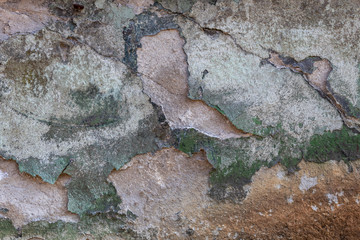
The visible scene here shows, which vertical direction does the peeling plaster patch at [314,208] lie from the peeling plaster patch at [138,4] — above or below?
below

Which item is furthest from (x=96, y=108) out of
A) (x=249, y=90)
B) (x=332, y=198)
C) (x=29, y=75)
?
(x=332, y=198)

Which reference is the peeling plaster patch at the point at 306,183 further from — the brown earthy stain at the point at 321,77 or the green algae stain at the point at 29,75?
the green algae stain at the point at 29,75

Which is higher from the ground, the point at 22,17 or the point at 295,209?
the point at 22,17

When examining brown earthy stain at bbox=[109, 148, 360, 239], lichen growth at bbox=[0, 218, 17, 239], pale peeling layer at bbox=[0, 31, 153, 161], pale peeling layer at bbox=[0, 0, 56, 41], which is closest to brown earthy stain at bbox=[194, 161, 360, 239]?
brown earthy stain at bbox=[109, 148, 360, 239]

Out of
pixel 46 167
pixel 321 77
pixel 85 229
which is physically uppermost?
pixel 321 77

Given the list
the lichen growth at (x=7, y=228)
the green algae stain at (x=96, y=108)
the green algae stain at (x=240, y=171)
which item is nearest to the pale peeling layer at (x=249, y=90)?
the green algae stain at (x=240, y=171)

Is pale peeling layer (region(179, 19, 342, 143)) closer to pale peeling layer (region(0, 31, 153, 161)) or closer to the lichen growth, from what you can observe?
pale peeling layer (region(0, 31, 153, 161))

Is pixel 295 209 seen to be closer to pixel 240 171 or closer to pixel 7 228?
pixel 240 171
